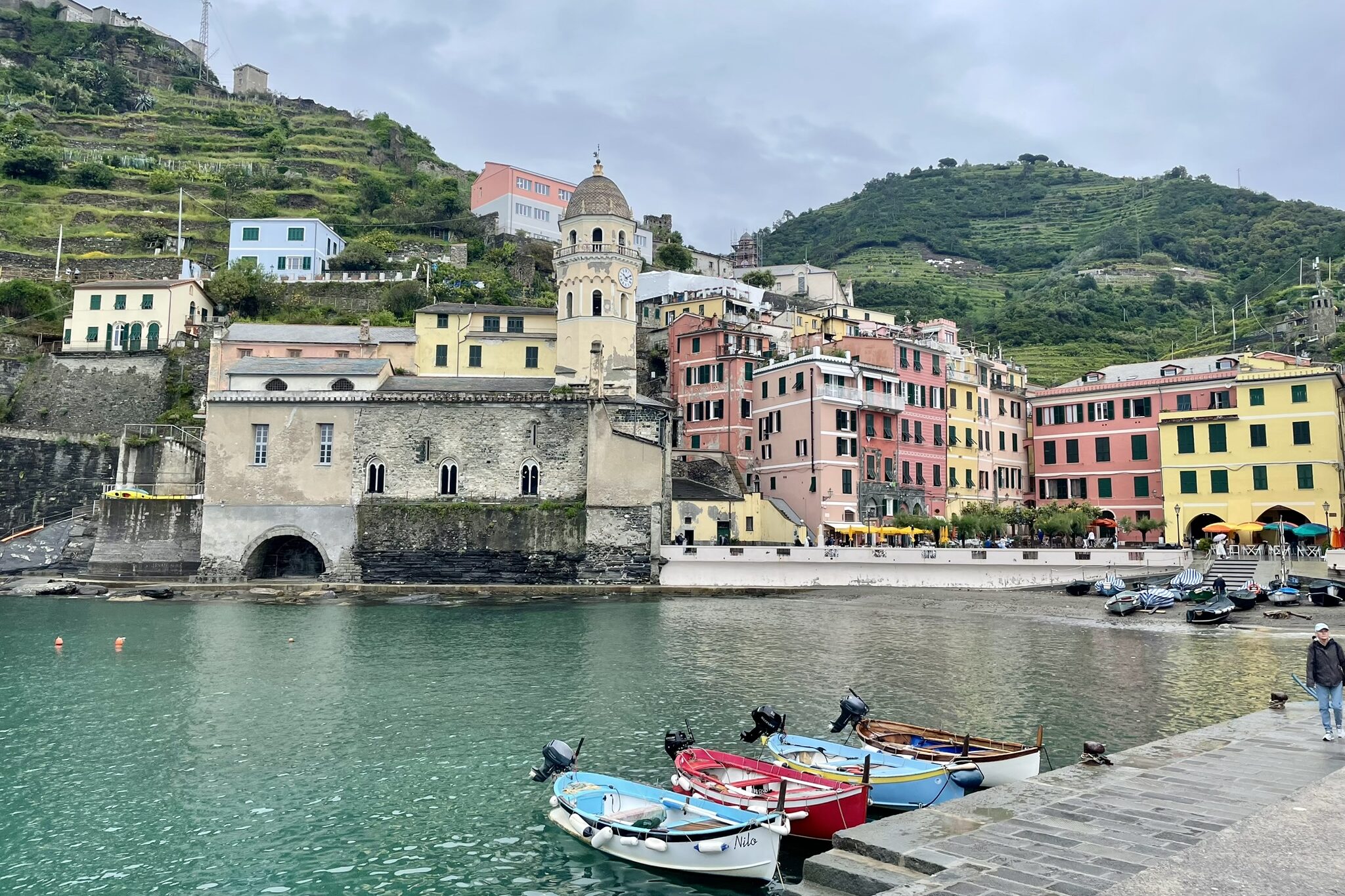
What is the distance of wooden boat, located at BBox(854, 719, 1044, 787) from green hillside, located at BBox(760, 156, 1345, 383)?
64277 mm

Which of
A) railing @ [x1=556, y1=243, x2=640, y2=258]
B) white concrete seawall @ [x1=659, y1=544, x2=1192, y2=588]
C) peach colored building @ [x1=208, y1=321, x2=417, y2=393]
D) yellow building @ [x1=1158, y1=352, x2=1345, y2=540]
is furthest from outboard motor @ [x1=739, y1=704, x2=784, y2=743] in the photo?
peach colored building @ [x1=208, y1=321, x2=417, y2=393]

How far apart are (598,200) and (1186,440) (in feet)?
114

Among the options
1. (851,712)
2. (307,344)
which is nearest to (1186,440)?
(851,712)

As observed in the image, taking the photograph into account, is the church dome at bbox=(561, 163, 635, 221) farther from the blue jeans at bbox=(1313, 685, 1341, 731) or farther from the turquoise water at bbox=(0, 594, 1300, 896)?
the blue jeans at bbox=(1313, 685, 1341, 731)

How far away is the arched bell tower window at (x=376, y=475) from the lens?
150 ft

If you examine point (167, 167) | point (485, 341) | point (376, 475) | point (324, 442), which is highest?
point (167, 167)

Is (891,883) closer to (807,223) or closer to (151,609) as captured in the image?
(151,609)

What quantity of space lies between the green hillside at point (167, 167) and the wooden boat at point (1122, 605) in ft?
150

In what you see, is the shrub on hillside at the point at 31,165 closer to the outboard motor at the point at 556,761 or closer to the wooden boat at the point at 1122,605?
the outboard motor at the point at 556,761

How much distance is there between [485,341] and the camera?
54.0 m

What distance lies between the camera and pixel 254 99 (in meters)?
113

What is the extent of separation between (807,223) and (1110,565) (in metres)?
128

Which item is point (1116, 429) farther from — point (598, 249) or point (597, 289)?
point (598, 249)

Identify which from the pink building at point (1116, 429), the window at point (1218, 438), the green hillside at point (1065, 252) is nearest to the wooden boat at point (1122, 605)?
the window at point (1218, 438)
